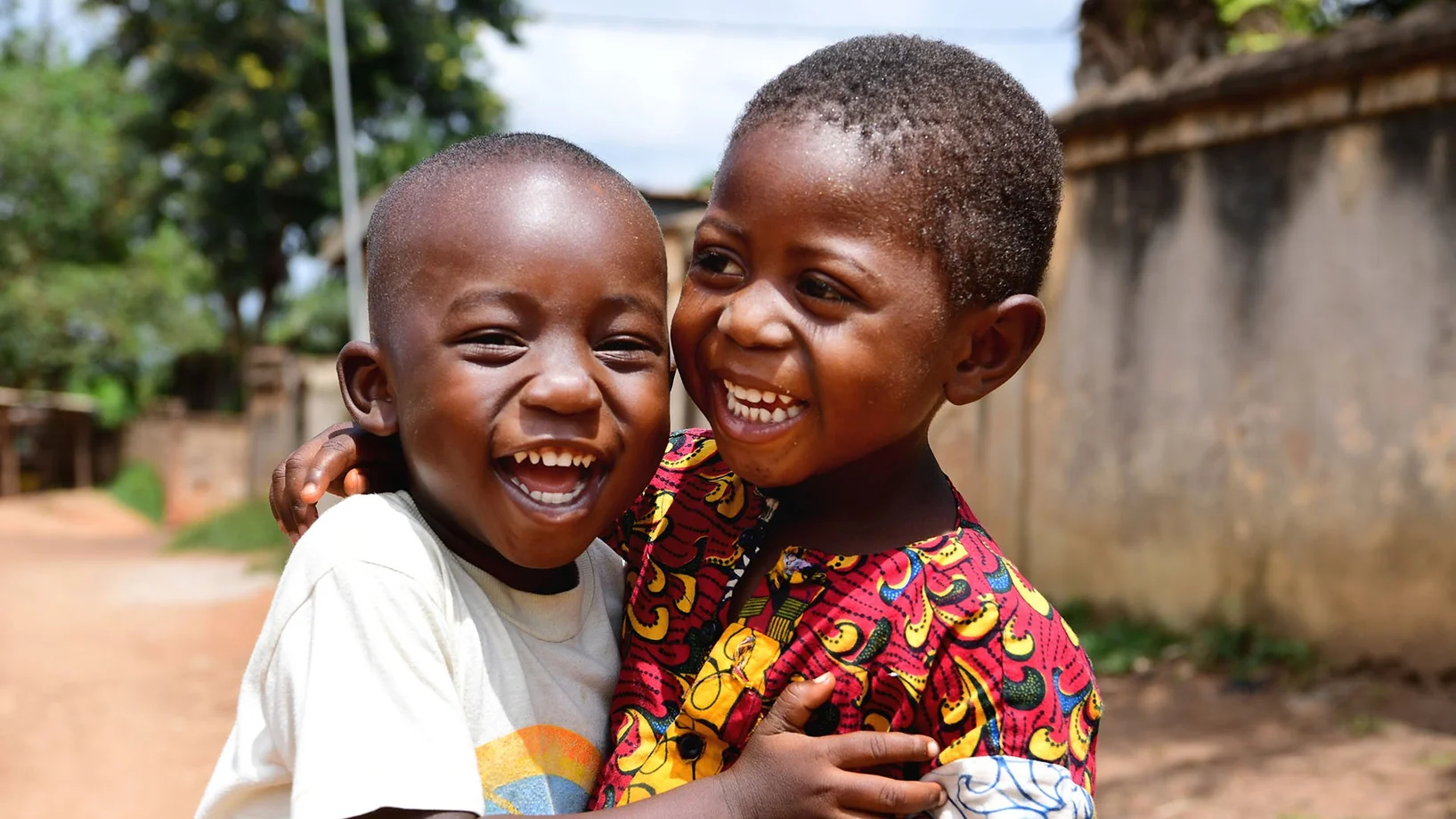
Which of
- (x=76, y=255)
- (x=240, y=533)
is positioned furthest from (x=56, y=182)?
(x=240, y=533)

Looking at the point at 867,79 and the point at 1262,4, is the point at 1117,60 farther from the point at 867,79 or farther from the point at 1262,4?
the point at 867,79

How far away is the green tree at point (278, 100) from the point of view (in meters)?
17.6

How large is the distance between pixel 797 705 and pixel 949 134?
2.42 feet

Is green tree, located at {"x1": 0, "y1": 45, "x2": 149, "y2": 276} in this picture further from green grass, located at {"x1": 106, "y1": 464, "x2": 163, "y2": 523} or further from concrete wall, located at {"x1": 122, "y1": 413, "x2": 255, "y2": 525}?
concrete wall, located at {"x1": 122, "y1": 413, "x2": 255, "y2": 525}

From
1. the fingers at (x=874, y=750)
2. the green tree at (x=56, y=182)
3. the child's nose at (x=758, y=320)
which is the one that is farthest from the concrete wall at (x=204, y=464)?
the fingers at (x=874, y=750)

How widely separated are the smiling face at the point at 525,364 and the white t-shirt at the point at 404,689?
11 cm

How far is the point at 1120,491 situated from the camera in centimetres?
641

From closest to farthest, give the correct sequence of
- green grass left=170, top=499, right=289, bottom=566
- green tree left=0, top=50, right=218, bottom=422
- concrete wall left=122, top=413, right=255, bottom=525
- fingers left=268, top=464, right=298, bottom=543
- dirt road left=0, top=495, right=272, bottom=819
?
1. fingers left=268, top=464, right=298, bottom=543
2. dirt road left=0, top=495, right=272, bottom=819
3. green grass left=170, top=499, right=289, bottom=566
4. concrete wall left=122, top=413, right=255, bottom=525
5. green tree left=0, top=50, right=218, bottom=422

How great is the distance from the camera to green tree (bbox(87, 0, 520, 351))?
1762cm

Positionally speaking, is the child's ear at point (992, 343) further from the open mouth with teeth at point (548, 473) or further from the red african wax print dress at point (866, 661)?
the open mouth with teeth at point (548, 473)

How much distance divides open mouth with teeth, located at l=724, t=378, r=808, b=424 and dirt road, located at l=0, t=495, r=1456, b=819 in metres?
3.40

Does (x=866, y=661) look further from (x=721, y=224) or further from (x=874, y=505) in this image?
(x=721, y=224)

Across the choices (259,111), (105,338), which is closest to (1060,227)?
(259,111)

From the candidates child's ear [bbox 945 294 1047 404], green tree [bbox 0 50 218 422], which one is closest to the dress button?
child's ear [bbox 945 294 1047 404]
